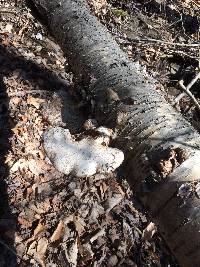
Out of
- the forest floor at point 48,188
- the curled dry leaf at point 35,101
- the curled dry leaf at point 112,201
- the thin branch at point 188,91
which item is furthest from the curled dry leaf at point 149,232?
the curled dry leaf at point 35,101

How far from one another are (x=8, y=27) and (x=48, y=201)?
2.80 metres

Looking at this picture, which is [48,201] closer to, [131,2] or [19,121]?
[19,121]

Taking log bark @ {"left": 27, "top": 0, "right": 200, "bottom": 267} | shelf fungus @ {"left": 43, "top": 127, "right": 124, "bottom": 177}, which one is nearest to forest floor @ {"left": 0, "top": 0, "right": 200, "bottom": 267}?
shelf fungus @ {"left": 43, "top": 127, "right": 124, "bottom": 177}

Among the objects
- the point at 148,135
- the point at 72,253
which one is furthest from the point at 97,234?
the point at 148,135

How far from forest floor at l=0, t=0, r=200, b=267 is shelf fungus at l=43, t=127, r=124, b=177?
0.14 meters

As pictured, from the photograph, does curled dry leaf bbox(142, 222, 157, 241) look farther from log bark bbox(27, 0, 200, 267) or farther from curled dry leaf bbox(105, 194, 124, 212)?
log bark bbox(27, 0, 200, 267)

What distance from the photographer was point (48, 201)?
11.8 feet

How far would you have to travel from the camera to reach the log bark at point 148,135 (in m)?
2.60

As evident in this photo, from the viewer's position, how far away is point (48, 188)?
3.69m

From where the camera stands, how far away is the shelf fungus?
3.60m

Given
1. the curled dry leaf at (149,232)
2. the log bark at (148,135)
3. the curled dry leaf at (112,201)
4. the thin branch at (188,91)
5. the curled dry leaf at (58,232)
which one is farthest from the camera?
the curled dry leaf at (112,201)

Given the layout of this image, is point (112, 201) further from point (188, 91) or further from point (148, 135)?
point (188, 91)

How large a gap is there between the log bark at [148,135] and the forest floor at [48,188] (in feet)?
1.61

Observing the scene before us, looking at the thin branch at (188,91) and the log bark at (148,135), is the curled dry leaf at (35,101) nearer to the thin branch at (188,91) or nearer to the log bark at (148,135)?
the log bark at (148,135)
